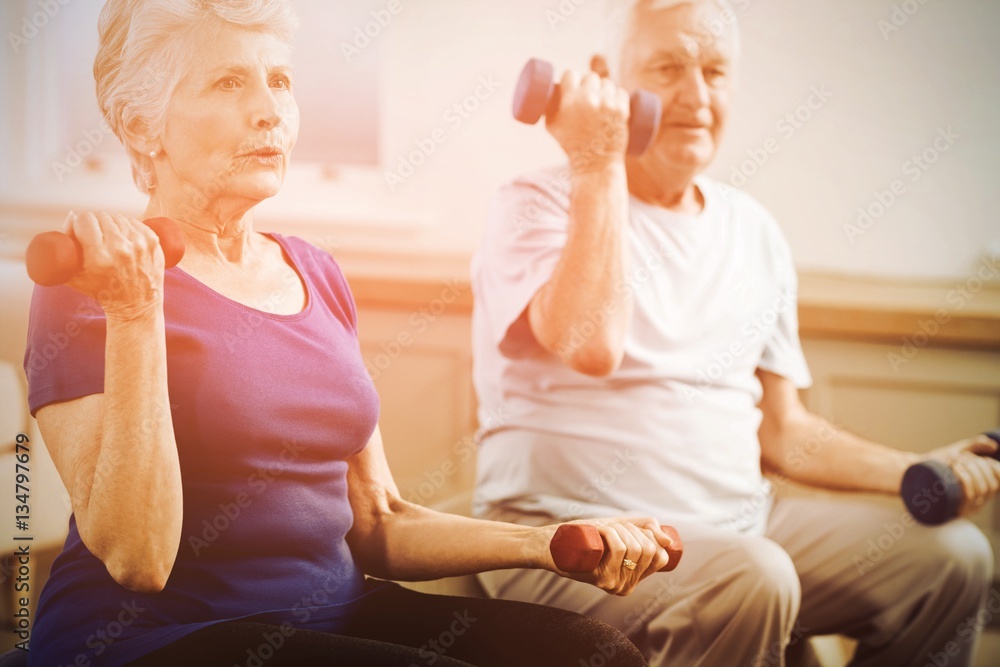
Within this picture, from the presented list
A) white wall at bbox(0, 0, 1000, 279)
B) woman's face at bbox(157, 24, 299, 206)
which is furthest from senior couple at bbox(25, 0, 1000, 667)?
white wall at bbox(0, 0, 1000, 279)

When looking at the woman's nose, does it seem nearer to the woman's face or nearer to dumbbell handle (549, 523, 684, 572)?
the woman's face

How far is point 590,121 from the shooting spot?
1119mm

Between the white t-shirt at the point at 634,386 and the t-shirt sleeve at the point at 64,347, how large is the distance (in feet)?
1.78

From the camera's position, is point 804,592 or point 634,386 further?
point 804,592

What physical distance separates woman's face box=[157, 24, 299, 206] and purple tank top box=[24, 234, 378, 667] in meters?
0.09

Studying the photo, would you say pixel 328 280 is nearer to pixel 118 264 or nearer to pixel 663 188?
pixel 118 264

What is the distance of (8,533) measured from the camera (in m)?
0.95

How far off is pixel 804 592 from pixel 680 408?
0.34 m

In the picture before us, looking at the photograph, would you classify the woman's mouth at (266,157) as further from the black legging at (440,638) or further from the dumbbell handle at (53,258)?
the black legging at (440,638)

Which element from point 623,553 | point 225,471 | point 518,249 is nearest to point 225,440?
point 225,471

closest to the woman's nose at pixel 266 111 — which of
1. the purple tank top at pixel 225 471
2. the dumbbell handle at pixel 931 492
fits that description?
the purple tank top at pixel 225 471

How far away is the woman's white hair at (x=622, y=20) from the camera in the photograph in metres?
1.26

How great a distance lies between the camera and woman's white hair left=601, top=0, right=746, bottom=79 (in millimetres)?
1257

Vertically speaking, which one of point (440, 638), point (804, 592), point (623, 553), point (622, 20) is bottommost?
point (804, 592)
